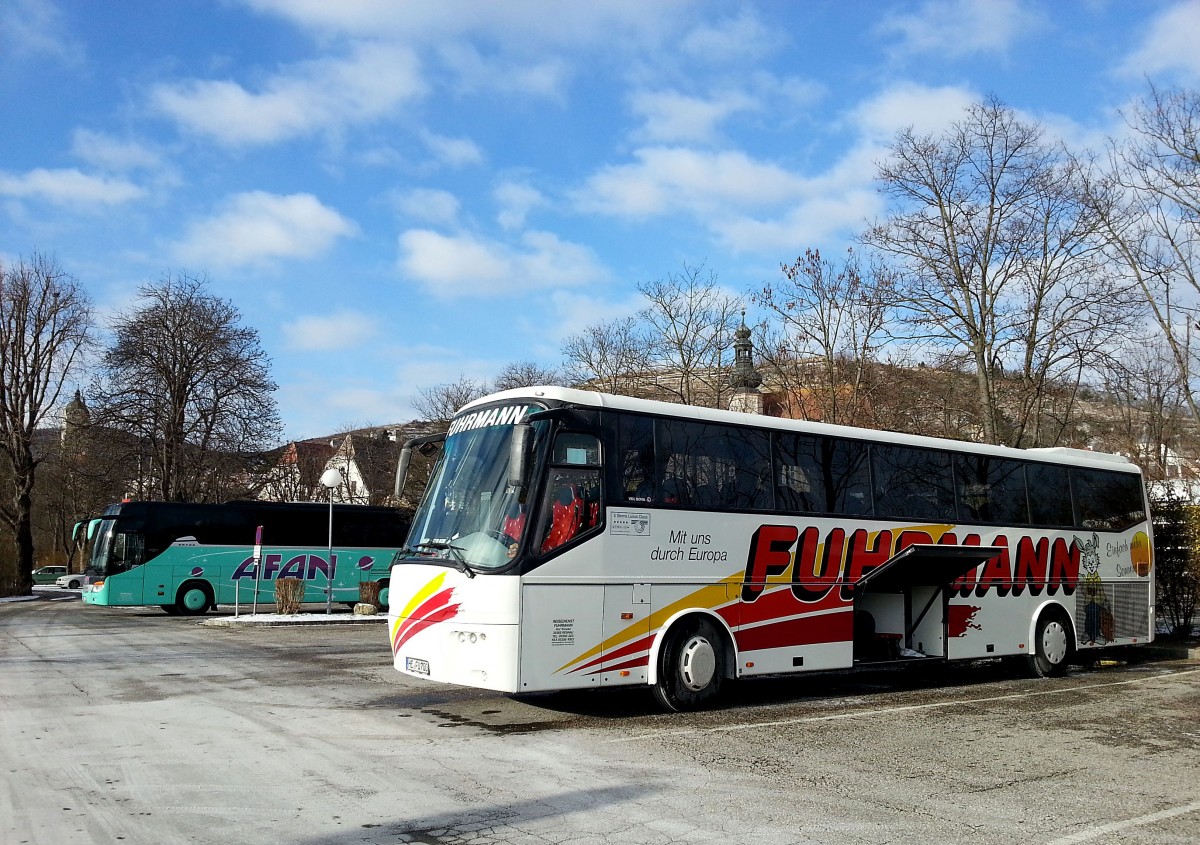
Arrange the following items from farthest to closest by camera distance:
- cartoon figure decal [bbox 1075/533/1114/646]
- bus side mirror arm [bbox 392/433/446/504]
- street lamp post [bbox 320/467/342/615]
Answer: street lamp post [bbox 320/467/342/615] → cartoon figure decal [bbox 1075/533/1114/646] → bus side mirror arm [bbox 392/433/446/504]

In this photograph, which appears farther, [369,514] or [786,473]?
[369,514]

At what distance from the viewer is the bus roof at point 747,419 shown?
33.4ft

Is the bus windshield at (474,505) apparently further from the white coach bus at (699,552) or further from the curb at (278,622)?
the curb at (278,622)

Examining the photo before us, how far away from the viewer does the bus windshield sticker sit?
10055 mm

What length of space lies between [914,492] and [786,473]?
7.60 ft

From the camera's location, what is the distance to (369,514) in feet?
105

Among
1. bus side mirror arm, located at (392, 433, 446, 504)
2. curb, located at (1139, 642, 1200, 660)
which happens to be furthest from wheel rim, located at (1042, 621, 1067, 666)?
bus side mirror arm, located at (392, 433, 446, 504)

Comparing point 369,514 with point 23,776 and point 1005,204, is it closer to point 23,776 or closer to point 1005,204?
point 1005,204

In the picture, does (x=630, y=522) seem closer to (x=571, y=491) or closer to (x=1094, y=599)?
(x=571, y=491)

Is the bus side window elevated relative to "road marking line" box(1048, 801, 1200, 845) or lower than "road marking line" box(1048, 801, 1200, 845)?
elevated

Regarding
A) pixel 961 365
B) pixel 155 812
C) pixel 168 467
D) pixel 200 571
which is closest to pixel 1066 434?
pixel 961 365

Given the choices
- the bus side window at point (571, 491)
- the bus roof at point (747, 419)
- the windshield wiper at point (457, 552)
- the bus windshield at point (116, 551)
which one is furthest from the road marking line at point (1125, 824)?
the bus windshield at point (116, 551)

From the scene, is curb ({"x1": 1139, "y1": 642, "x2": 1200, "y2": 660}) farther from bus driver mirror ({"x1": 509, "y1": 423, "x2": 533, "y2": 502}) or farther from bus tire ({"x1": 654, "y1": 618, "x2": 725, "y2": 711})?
bus driver mirror ({"x1": 509, "y1": 423, "x2": 533, "y2": 502})

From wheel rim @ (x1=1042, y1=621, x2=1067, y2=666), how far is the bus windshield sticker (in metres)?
7.50
